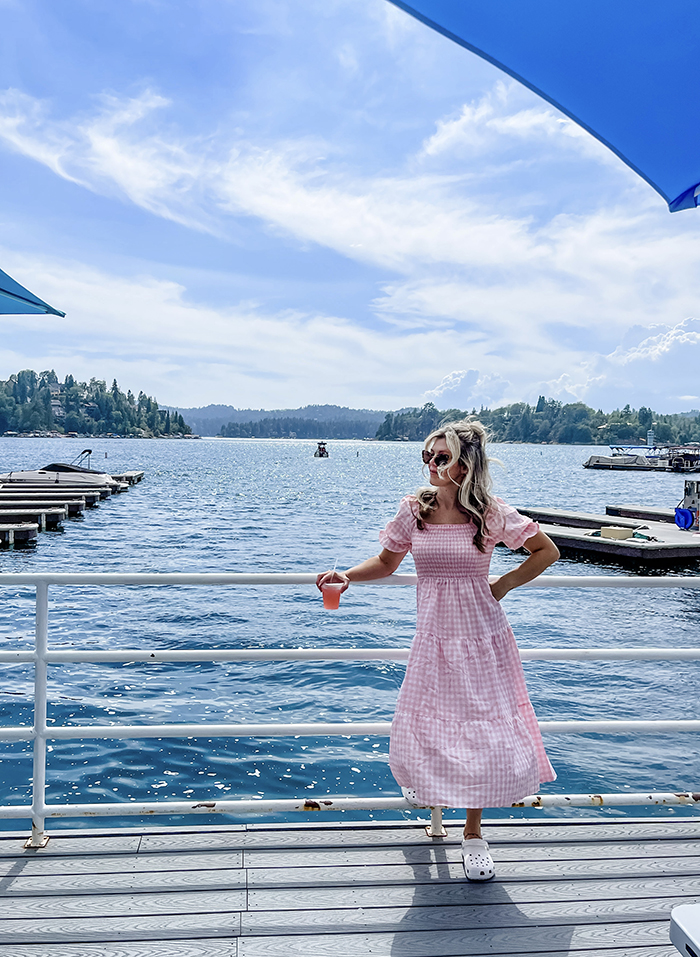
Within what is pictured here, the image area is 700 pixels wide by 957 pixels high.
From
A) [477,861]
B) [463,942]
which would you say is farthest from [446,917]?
[477,861]

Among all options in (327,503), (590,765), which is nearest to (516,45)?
(590,765)

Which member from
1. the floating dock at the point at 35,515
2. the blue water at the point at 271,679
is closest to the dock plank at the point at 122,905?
the blue water at the point at 271,679

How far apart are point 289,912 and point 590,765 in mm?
5321

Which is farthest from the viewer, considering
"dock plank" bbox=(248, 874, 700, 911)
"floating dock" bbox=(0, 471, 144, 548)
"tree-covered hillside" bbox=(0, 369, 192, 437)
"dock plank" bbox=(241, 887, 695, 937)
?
"tree-covered hillside" bbox=(0, 369, 192, 437)

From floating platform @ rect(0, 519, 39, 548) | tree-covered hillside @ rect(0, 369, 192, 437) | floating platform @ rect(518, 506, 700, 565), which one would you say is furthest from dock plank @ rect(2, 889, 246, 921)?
tree-covered hillside @ rect(0, 369, 192, 437)

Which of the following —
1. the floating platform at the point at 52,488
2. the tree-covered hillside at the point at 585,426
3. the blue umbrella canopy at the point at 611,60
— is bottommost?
the floating platform at the point at 52,488

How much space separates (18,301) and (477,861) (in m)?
3.12

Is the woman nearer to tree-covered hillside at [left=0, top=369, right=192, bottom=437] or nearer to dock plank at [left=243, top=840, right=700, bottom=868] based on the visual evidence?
dock plank at [left=243, top=840, right=700, bottom=868]

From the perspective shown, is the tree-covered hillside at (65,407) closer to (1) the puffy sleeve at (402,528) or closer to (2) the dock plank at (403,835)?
→ (2) the dock plank at (403,835)

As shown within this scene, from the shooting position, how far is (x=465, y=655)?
2.29 m

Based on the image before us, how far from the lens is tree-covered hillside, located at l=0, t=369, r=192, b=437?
150m

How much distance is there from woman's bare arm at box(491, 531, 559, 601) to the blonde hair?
14cm

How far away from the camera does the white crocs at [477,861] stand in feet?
7.51

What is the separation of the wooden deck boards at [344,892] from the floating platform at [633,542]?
15.2 metres
